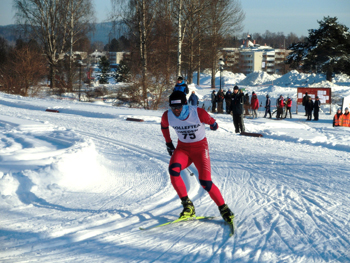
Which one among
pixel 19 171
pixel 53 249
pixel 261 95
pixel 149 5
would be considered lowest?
pixel 53 249

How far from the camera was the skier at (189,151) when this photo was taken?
4.07 m

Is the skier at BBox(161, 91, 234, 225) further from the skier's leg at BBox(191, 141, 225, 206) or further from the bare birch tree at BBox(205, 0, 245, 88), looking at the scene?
the bare birch tree at BBox(205, 0, 245, 88)

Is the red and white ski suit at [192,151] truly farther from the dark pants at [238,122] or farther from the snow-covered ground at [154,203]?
the dark pants at [238,122]

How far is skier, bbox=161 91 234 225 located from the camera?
407cm

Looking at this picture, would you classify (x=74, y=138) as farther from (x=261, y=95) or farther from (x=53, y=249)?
(x=261, y=95)

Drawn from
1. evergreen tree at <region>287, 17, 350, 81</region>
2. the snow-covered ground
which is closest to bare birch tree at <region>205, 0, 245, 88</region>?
evergreen tree at <region>287, 17, 350, 81</region>

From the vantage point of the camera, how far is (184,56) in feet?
122

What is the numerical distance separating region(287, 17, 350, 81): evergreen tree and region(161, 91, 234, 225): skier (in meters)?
34.4

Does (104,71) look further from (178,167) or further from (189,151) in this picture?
(178,167)

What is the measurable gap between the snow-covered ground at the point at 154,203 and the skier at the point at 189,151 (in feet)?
0.87

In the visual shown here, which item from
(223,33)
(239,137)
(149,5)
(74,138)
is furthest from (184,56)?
(74,138)

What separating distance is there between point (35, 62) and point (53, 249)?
26.6 m

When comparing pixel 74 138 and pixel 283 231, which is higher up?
pixel 74 138

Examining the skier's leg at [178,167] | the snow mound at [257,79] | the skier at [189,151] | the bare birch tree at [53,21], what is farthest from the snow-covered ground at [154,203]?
the snow mound at [257,79]
